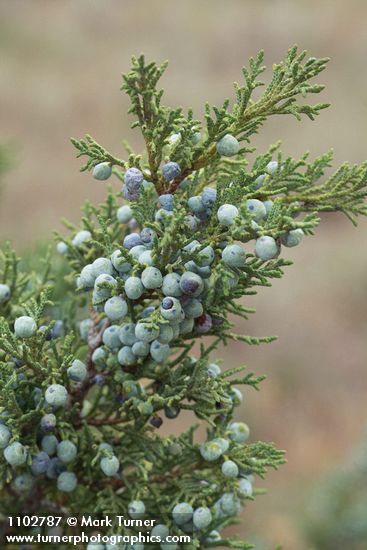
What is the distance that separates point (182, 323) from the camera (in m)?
1.49

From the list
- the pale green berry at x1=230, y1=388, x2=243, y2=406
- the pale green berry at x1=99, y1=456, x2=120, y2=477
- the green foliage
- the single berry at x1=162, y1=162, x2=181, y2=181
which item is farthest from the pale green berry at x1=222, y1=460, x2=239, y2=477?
the green foliage

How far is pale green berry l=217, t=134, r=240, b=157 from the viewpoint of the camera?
1420mm

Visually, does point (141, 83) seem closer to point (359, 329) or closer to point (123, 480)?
point (123, 480)

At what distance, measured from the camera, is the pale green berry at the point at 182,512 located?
1.58m

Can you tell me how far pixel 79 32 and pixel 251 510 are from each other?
42.6ft

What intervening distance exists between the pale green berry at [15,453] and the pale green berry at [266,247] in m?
0.69

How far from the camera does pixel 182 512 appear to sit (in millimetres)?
1585

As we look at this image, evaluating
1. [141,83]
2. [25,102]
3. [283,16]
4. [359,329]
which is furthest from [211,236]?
[283,16]

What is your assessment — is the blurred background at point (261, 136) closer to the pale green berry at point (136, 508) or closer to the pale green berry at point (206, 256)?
the pale green berry at point (136, 508)

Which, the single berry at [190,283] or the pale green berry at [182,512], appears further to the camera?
the pale green berry at [182,512]

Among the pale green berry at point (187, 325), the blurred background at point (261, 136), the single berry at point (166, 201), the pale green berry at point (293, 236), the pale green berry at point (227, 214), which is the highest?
the blurred background at point (261, 136)

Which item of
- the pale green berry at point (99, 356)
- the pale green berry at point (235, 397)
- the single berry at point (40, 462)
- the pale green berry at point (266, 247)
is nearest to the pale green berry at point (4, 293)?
the pale green berry at point (99, 356)

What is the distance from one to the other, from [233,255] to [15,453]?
660 millimetres

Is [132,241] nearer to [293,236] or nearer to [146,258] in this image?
[146,258]
